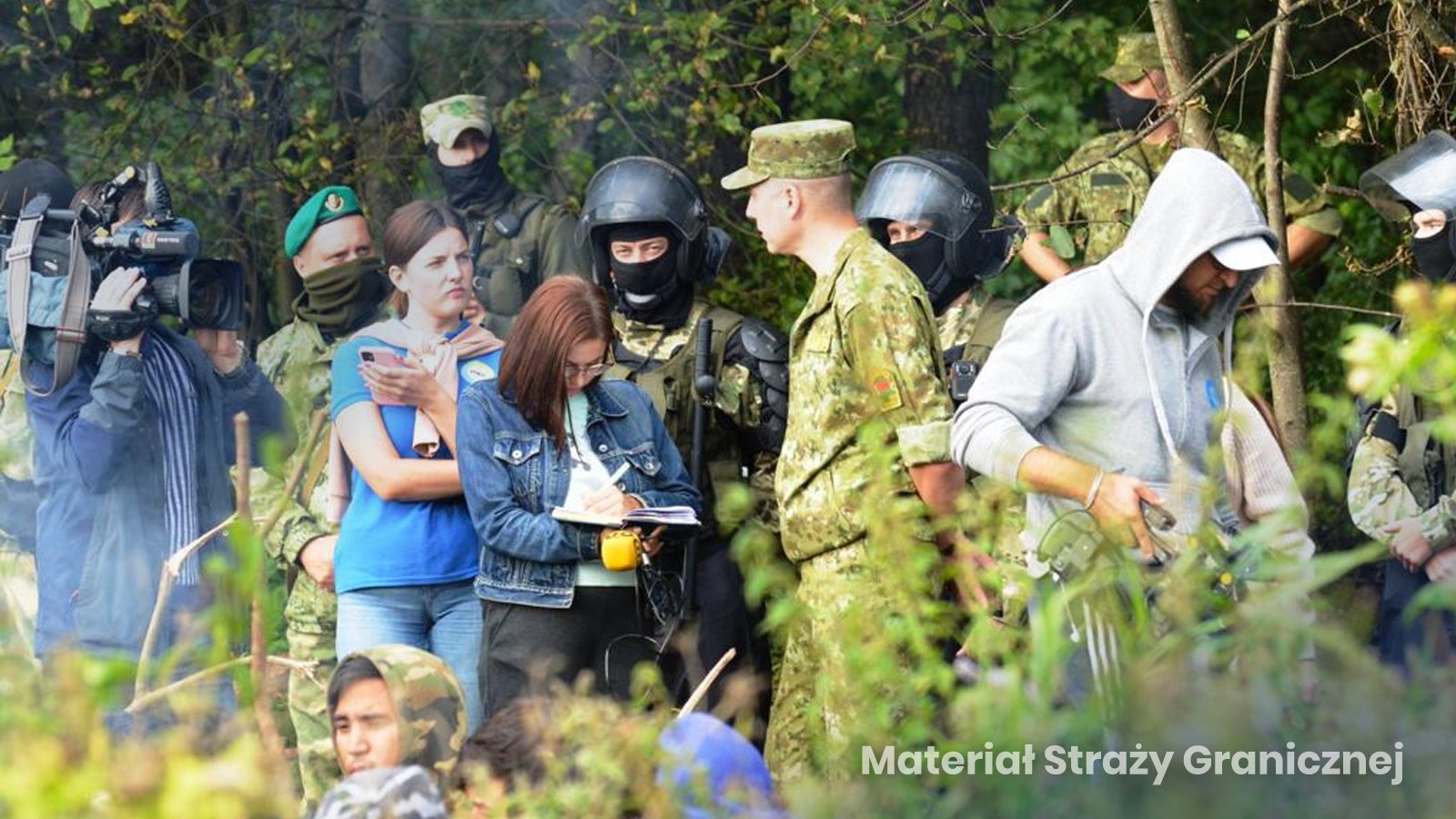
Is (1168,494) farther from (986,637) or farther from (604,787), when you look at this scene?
(604,787)

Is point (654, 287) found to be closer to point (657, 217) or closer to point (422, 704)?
point (657, 217)

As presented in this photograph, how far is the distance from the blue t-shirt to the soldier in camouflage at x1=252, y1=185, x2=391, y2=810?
0.93ft

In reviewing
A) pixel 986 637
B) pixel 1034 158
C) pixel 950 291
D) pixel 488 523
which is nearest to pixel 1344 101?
pixel 1034 158

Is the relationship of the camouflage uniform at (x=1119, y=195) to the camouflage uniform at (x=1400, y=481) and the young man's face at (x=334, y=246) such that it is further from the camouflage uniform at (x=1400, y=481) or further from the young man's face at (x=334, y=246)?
the young man's face at (x=334, y=246)

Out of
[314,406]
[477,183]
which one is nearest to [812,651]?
[314,406]

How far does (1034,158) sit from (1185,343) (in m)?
5.54

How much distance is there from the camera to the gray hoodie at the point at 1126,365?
14.3 ft

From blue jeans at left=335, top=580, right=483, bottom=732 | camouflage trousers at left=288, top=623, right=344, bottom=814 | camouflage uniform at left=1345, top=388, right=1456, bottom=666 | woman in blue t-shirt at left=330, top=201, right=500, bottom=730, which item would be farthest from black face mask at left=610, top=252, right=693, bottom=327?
camouflage uniform at left=1345, top=388, right=1456, bottom=666

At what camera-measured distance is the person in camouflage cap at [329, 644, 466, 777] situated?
167 inches

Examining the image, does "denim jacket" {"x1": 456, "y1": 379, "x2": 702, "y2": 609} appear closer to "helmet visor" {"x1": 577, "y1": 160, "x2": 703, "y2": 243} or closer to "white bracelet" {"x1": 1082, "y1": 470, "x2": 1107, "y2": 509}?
"helmet visor" {"x1": 577, "y1": 160, "x2": 703, "y2": 243}

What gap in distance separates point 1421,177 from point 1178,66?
71cm

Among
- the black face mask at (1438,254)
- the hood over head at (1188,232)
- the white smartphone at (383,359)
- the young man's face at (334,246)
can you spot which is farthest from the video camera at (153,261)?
the black face mask at (1438,254)

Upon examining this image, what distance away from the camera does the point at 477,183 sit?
7781 millimetres

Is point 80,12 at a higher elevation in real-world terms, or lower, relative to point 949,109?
higher
